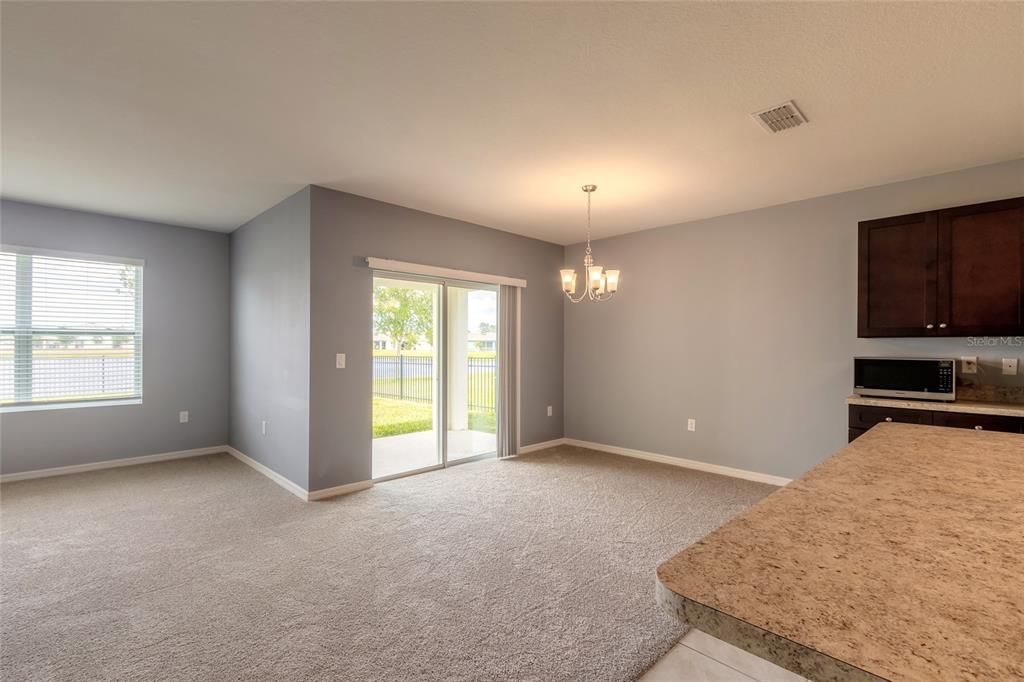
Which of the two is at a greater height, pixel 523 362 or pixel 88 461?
pixel 523 362

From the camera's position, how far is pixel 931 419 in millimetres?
3182

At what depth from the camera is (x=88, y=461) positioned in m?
4.75

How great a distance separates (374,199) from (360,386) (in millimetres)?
1695

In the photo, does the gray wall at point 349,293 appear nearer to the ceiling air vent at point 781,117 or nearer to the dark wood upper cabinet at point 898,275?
the ceiling air vent at point 781,117

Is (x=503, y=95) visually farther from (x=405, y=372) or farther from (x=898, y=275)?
(x=898, y=275)

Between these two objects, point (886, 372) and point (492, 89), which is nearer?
point (492, 89)

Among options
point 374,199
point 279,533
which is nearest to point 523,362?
point 374,199

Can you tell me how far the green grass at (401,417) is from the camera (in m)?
4.53

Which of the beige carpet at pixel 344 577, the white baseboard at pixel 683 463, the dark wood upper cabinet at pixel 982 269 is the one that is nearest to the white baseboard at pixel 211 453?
the beige carpet at pixel 344 577

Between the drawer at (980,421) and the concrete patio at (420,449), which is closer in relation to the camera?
the drawer at (980,421)

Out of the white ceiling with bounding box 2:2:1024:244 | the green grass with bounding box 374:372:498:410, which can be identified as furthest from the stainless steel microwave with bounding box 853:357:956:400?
the green grass with bounding box 374:372:498:410

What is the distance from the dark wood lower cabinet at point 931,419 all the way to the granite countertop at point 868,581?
2.38 meters

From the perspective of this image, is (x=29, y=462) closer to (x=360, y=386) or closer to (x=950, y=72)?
(x=360, y=386)

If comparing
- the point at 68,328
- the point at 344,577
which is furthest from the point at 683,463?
the point at 68,328
